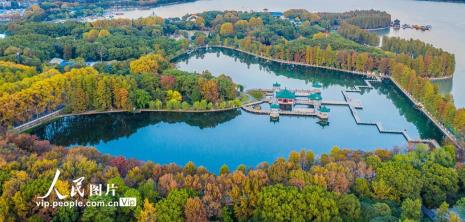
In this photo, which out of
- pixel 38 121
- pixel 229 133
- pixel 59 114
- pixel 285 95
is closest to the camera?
pixel 229 133

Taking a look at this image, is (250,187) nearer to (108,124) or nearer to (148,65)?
(108,124)

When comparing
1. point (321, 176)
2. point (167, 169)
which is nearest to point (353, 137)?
point (321, 176)

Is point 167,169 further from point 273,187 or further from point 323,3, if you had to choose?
point 323,3

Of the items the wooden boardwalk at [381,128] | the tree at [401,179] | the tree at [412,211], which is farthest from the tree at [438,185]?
the wooden boardwalk at [381,128]

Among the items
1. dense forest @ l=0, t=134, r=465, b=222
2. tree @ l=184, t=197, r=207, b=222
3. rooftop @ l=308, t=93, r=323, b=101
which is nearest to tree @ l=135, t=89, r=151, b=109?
dense forest @ l=0, t=134, r=465, b=222

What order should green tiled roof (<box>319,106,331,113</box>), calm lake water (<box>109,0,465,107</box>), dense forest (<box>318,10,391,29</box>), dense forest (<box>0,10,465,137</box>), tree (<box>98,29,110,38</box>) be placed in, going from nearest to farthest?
green tiled roof (<box>319,106,331,113</box>), dense forest (<box>0,10,465,137</box>), tree (<box>98,29,110,38</box>), calm lake water (<box>109,0,465,107</box>), dense forest (<box>318,10,391,29</box>)

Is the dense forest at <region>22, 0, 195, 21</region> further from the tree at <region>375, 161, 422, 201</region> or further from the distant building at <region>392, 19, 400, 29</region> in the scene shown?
the tree at <region>375, 161, 422, 201</region>

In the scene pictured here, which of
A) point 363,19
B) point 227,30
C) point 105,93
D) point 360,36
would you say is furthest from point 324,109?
point 363,19
